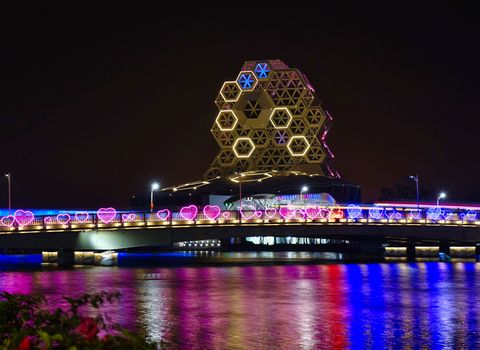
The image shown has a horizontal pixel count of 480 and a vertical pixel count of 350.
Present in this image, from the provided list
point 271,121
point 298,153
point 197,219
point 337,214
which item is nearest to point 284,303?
point 197,219

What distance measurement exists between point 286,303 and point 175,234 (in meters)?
40.1

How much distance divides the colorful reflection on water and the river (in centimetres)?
5

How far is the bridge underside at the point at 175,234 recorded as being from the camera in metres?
82.9

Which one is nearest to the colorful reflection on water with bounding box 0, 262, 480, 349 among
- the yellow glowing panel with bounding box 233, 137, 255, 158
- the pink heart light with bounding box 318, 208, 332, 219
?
the pink heart light with bounding box 318, 208, 332, 219

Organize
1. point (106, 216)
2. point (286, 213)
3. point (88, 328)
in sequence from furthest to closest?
point (286, 213), point (106, 216), point (88, 328)

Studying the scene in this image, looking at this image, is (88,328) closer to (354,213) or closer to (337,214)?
(337,214)

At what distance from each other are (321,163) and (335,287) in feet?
368

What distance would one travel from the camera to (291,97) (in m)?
167

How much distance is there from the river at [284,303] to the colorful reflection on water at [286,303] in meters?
0.05

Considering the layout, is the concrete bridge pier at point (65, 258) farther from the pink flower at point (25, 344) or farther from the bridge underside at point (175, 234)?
the pink flower at point (25, 344)

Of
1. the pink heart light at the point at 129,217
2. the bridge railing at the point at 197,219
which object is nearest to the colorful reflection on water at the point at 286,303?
the bridge railing at the point at 197,219

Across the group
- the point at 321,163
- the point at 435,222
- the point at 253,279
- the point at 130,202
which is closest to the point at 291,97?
the point at 321,163

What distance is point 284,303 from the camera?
158 feet

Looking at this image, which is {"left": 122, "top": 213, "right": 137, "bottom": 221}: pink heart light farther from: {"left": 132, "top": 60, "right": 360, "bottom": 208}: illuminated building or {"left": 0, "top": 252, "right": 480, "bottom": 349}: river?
{"left": 132, "top": 60, "right": 360, "bottom": 208}: illuminated building
